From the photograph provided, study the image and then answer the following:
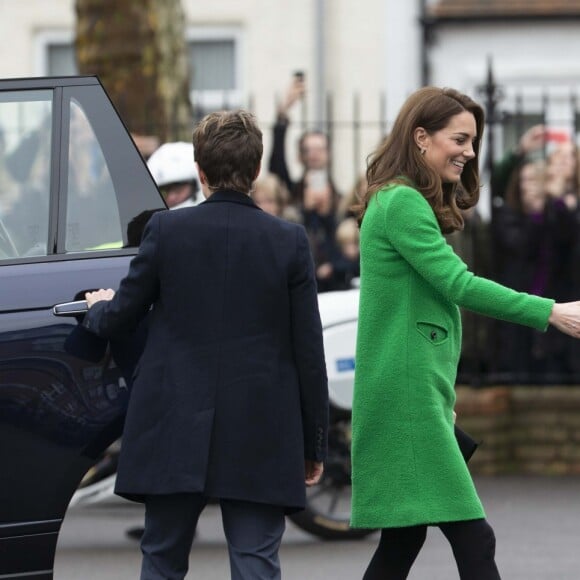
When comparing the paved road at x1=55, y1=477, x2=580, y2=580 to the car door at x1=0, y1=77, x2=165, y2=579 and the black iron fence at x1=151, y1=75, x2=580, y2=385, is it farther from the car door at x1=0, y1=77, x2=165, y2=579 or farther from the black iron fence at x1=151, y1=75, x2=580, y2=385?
the car door at x1=0, y1=77, x2=165, y2=579

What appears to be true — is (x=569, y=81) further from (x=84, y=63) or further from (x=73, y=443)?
(x=73, y=443)

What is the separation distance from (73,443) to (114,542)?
3.18 m

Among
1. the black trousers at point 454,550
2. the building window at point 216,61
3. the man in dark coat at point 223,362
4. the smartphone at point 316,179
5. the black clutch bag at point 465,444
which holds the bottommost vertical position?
the black trousers at point 454,550

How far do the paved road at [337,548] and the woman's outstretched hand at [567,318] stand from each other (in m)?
2.37

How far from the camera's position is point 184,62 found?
1109 cm

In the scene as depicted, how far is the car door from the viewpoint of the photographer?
176 inches

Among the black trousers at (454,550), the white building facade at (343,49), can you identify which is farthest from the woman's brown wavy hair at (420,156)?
the white building facade at (343,49)

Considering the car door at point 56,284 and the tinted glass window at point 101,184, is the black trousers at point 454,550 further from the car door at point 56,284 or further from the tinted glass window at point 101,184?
the tinted glass window at point 101,184

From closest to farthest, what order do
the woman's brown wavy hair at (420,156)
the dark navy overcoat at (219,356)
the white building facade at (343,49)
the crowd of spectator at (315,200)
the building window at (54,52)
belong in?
the dark navy overcoat at (219,356) → the woman's brown wavy hair at (420,156) → the crowd of spectator at (315,200) → the white building facade at (343,49) → the building window at (54,52)

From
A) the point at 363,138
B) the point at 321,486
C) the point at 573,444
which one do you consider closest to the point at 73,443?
the point at 321,486

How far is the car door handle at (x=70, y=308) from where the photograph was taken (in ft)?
15.0

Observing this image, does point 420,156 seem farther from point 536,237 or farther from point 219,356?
point 536,237

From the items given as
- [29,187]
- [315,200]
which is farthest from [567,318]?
[315,200]

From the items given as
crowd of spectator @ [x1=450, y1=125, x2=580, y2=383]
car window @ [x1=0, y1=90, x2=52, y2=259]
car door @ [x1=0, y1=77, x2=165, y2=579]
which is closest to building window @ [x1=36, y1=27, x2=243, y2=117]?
crowd of spectator @ [x1=450, y1=125, x2=580, y2=383]
